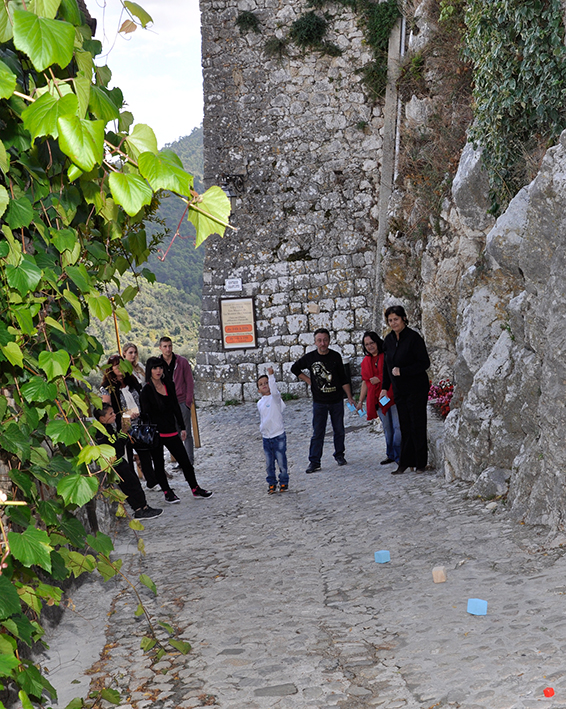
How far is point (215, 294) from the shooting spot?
41.6 ft

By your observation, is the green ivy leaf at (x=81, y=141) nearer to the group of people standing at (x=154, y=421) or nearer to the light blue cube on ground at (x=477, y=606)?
the light blue cube on ground at (x=477, y=606)

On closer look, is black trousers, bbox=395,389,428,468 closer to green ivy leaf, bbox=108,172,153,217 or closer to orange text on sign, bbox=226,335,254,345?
green ivy leaf, bbox=108,172,153,217

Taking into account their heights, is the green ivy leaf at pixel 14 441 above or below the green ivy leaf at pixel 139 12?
below

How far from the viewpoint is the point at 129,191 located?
1.47 m

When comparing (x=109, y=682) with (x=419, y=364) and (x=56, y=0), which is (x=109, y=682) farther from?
(x=419, y=364)

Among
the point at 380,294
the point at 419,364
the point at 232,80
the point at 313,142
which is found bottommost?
the point at 419,364

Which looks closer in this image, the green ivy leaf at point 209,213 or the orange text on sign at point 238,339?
the green ivy leaf at point 209,213

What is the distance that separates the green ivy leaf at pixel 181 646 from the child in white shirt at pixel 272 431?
3304mm

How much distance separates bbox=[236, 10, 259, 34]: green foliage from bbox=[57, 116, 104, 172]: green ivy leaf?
12.2 meters

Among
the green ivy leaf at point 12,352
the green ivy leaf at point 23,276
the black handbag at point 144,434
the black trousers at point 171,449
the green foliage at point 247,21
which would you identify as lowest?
the black trousers at point 171,449

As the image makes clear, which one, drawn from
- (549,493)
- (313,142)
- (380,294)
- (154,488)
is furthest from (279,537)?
(313,142)

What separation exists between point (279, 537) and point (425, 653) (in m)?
2.27

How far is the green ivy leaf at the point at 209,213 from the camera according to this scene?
1.56 metres

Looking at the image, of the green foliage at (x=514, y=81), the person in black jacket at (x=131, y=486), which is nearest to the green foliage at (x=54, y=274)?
the person in black jacket at (x=131, y=486)
